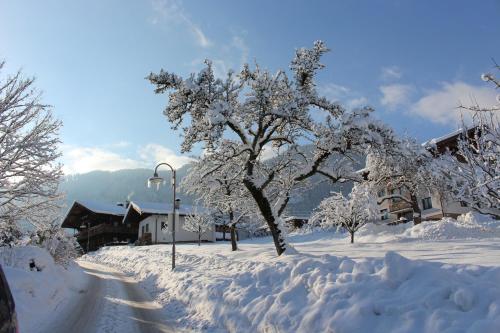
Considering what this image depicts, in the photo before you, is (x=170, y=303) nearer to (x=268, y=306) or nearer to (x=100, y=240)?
(x=268, y=306)

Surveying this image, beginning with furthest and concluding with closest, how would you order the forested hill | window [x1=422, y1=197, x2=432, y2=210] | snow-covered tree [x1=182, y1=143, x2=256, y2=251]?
1. the forested hill
2. window [x1=422, y1=197, x2=432, y2=210]
3. snow-covered tree [x1=182, y1=143, x2=256, y2=251]

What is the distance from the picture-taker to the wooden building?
62250mm

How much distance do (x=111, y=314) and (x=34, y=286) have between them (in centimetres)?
295

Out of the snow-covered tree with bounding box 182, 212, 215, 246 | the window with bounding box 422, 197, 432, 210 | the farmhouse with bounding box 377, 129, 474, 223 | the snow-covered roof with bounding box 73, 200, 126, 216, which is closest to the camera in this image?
the farmhouse with bounding box 377, 129, 474, 223

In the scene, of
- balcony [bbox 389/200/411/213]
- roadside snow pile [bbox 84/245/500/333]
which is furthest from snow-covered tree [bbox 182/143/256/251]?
balcony [bbox 389/200/411/213]

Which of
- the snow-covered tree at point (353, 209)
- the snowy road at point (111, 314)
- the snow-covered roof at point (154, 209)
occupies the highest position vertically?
the snow-covered roof at point (154, 209)

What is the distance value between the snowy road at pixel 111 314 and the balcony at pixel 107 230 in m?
47.2

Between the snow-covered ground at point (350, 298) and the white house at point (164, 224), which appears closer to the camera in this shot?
the snow-covered ground at point (350, 298)

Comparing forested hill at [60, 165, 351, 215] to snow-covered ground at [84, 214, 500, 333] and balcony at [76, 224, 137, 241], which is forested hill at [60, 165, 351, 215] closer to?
balcony at [76, 224, 137, 241]

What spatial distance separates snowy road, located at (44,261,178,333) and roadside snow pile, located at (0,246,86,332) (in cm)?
50

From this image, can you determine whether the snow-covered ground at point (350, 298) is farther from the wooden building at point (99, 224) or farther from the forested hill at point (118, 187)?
the forested hill at point (118, 187)

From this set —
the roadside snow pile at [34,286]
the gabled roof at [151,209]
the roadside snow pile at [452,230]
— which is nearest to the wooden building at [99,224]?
the gabled roof at [151,209]

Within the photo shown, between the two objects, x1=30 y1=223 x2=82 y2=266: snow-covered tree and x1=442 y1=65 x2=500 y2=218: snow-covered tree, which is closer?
x1=442 y1=65 x2=500 y2=218: snow-covered tree

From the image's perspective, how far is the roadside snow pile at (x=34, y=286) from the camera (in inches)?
423
